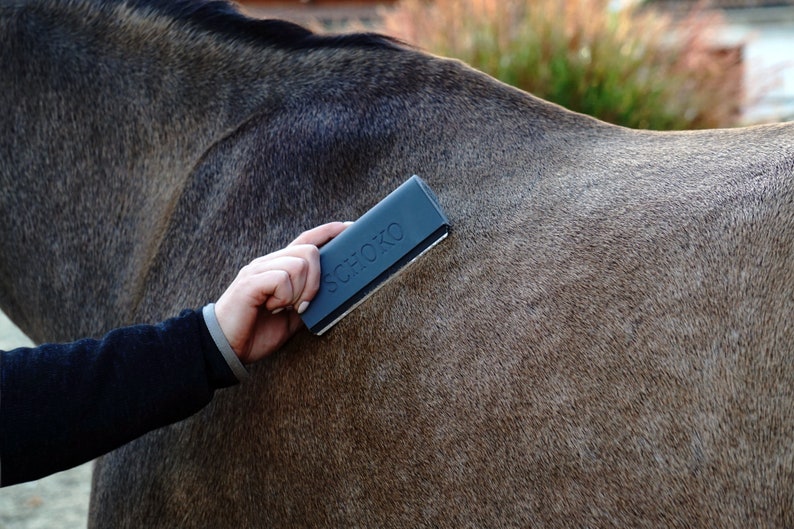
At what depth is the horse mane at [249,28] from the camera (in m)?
1.92

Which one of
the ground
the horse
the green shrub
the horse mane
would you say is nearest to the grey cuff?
the horse

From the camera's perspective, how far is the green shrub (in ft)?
14.5

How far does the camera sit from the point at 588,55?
4.47 meters

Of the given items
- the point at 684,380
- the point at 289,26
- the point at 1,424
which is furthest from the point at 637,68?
the point at 1,424

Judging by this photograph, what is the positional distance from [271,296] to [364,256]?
0.19 meters

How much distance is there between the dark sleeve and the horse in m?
0.22

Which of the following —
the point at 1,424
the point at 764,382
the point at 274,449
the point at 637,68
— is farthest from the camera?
the point at 637,68

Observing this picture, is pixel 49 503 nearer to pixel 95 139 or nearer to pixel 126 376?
pixel 95 139

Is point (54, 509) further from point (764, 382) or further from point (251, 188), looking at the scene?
point (764, 382)

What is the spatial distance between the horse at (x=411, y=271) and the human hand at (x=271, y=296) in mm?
61

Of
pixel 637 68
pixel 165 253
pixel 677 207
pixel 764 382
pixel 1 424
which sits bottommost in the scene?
pixel 637 68

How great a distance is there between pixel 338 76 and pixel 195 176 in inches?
16.2

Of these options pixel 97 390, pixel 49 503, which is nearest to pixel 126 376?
pixel 97 390

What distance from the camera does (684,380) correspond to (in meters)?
1.23
